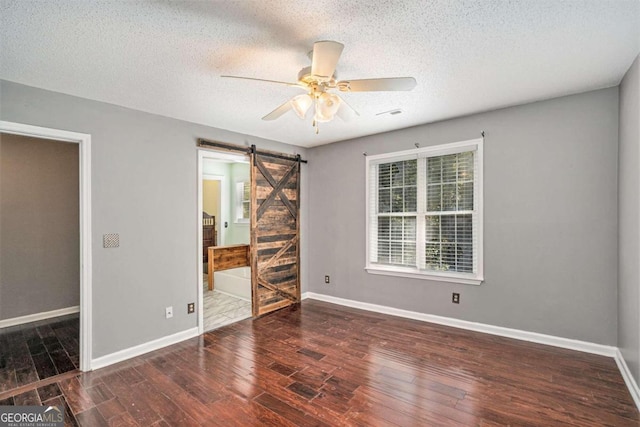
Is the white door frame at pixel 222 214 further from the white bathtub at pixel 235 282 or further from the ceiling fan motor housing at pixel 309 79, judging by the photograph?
the ceiling fan motor housing at pixel 309 79

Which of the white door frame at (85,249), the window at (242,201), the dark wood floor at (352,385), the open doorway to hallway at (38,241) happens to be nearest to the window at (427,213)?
the dark wood floor at (352,385)

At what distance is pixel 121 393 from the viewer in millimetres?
2471

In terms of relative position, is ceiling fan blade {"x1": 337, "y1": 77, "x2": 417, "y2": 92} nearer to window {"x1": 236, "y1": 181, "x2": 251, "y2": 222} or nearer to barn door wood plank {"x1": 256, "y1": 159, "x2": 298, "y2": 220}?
barn door wood plank {"x1": 256, "y1": 159, "x2": 298, "y2": 220}

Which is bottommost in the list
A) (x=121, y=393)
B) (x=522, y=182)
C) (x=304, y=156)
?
(x=121, y=393)

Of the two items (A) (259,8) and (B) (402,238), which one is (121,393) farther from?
(B) (402,238)

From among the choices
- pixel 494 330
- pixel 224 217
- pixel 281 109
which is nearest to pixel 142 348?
pixel 281 109

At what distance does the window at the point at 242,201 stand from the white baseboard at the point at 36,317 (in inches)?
136

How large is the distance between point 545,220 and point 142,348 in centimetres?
448

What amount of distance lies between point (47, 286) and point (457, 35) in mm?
5676

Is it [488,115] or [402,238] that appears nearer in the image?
[488,115]

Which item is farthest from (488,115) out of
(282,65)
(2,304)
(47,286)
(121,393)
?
(2,304)

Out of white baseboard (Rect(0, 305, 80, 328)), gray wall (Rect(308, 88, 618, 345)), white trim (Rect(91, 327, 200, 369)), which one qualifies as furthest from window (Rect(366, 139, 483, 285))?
white baseboard (Rect(0, 305, 80, 328))

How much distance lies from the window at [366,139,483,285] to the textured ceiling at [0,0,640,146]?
0.95 metres

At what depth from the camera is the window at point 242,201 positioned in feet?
23.3
